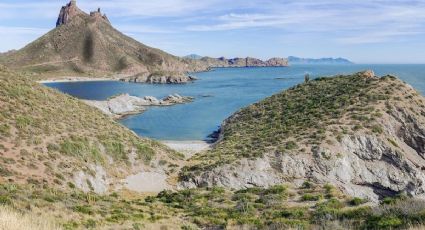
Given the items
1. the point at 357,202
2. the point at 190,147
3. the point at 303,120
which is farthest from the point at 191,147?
the point at 357,202

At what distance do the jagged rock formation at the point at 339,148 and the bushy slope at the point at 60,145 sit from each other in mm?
6912

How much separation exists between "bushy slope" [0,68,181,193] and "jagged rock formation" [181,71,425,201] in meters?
6.91

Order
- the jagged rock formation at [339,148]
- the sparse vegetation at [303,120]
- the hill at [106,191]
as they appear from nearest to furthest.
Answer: the hill at [106,191], the jagged rock formation at [339,148], the sparse vegetation at [303,120]

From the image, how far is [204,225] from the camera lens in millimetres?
21906

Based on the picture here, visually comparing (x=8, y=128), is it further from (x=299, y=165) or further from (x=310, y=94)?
(x=310, y=94)

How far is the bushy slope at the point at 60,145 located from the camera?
3516 centimetres

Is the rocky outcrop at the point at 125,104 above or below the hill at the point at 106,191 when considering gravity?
below

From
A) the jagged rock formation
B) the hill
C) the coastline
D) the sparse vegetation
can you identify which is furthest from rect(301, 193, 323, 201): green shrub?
the coastline

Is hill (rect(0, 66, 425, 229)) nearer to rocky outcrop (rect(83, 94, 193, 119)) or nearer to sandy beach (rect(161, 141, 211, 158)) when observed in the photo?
sandy beach (rect(161, 141, 211, 158))

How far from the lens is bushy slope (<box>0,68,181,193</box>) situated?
35.2 meters

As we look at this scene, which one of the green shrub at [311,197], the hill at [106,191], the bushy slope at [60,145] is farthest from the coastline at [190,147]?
the green shrub at [311,197]

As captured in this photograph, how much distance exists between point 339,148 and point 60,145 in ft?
95.3

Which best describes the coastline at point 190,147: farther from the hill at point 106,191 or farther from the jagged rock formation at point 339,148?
the hill at point 106,191

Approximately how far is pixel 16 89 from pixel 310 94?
45692mm
